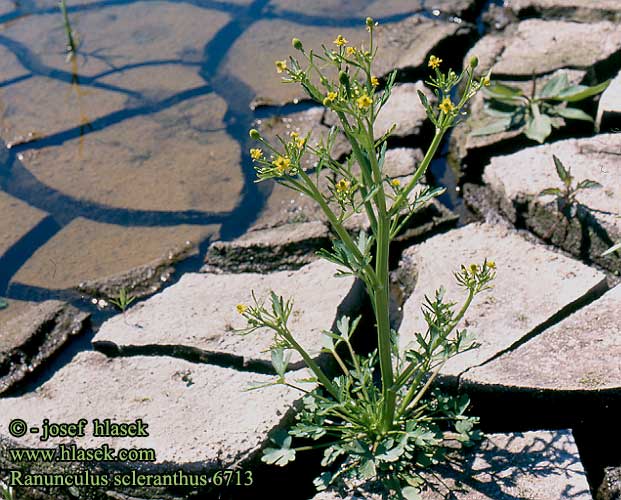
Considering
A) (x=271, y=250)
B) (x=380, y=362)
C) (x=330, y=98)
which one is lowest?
(x=271, y=250)

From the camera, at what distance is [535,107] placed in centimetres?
319

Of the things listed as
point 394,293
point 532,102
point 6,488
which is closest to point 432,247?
point 394,293

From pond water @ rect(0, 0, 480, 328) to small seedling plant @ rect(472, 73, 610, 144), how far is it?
969mm

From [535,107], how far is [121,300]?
1710 millimetres

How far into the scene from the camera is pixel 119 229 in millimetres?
3314

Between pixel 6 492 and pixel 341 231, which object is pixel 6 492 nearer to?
pixel 6 492

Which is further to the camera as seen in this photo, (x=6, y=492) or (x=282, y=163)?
(x=6, y=492)

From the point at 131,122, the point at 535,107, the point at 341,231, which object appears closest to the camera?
the point at 341,231

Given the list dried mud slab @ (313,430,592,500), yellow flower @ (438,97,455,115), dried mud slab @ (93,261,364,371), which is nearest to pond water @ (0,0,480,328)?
dried mud slab @ (93,261,364,371)

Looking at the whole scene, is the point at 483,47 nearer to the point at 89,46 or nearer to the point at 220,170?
the point at 220,170

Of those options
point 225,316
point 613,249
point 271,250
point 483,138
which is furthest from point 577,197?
point 225,316

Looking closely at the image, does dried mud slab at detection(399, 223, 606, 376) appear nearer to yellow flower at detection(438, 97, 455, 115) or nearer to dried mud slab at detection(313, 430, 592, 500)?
dried mud slab at detection(313, 430, 592, 500)

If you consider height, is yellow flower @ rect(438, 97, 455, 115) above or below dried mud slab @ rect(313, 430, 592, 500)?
above

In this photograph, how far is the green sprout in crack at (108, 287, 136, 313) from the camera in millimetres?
2784
